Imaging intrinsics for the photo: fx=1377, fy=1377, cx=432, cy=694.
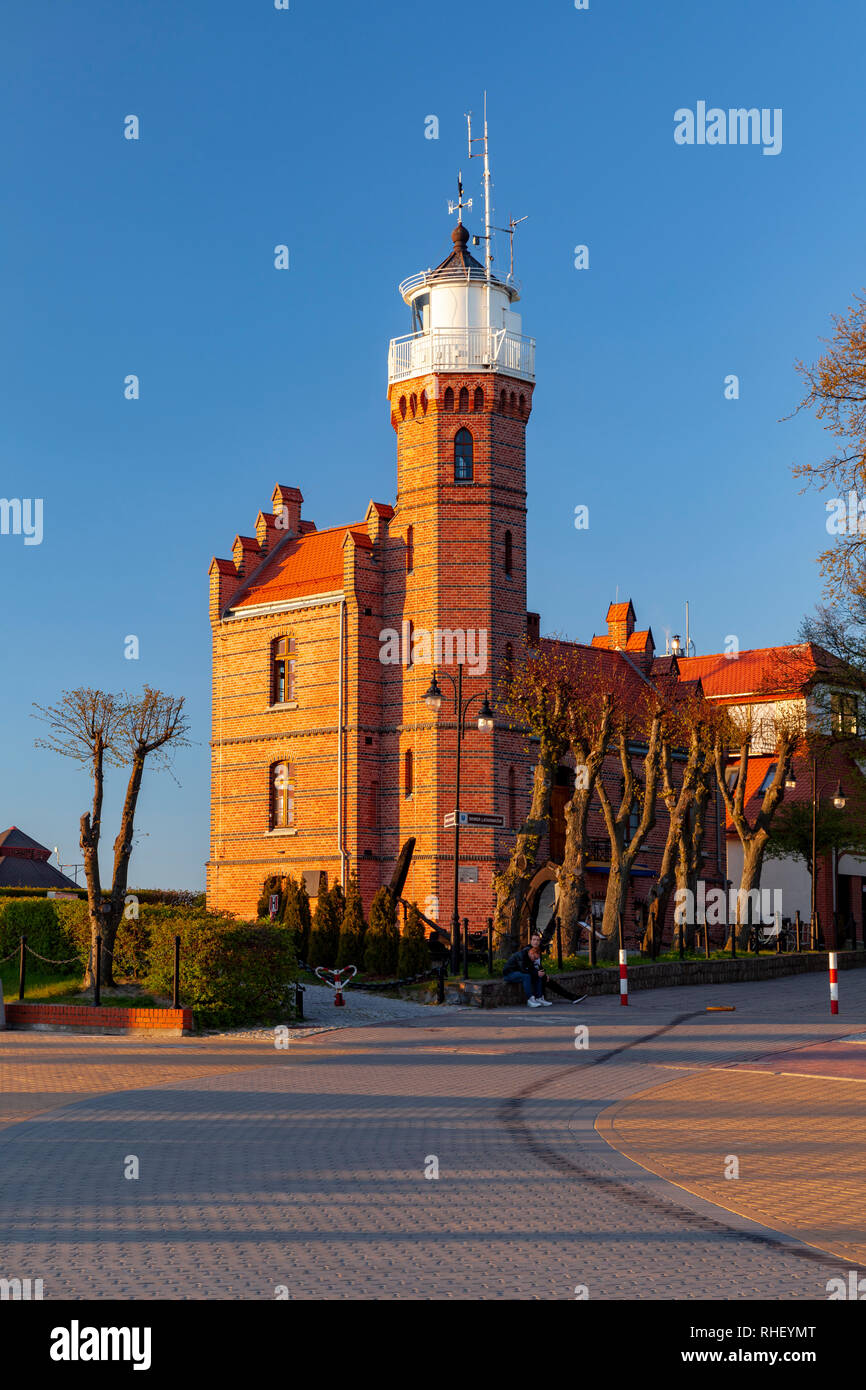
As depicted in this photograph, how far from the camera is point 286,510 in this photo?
163 feet

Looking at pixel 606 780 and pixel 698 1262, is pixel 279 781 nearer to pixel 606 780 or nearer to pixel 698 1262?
pixel 606 780

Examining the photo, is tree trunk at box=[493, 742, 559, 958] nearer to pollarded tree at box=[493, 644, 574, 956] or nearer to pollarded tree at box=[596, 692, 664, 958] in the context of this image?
pollarded tree at box=[493, 644, 574, 956]

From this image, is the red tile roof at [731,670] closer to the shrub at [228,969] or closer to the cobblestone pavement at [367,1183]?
the shrub at [228,969]

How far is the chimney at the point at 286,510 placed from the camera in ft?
163

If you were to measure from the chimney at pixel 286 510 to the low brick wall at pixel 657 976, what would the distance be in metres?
22.7

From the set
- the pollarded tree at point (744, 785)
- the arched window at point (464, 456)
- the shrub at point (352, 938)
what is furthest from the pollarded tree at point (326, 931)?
the arched window at point (464, 456)

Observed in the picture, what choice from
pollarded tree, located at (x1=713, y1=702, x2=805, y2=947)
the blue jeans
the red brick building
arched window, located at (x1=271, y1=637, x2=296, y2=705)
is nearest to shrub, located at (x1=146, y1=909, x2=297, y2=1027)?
the blue jeans

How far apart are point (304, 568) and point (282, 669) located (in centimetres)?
360

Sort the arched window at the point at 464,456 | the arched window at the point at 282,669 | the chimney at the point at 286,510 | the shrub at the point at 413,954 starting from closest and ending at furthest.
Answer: the shrub at the point at 413,954
the arched window at the point at 464,456
the arched window at the point at 282,669
the chimney at the point at 286,510

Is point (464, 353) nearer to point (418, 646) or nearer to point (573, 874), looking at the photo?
point (418, 646)

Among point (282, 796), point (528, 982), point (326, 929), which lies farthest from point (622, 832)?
point (282, 796)

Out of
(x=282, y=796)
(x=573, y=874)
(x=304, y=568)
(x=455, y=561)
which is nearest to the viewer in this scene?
(x=573, y=874)

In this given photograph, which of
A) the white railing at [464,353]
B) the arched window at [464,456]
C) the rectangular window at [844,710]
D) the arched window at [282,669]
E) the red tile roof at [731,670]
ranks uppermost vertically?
the white railing at [464,353]
